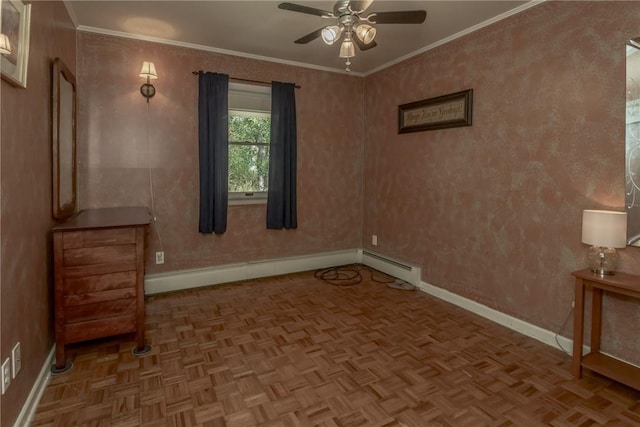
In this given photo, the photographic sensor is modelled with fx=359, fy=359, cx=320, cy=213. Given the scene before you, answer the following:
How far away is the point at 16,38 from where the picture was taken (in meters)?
1.59

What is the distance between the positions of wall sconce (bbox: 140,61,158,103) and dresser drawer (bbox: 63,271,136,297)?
1938 mm

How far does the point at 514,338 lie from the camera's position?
2701 millimetres

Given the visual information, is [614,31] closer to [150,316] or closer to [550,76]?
[550,76]

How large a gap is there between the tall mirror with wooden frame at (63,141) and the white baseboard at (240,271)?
1.11 m

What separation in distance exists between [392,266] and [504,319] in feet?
4.64

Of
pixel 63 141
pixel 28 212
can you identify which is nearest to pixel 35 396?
pixel 28 212

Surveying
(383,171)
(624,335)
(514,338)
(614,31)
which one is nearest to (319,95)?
(383,171)

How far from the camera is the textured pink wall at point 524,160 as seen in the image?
7.44ft

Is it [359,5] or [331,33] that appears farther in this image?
[331,33]

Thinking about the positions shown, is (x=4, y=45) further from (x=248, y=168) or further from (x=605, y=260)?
(x=605, y=260)

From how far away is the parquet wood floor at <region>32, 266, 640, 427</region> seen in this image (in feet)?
6.01

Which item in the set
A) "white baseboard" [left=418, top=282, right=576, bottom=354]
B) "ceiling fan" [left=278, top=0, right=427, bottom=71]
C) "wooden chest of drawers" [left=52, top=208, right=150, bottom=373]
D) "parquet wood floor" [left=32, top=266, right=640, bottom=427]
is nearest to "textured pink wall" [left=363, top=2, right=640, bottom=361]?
"white baseboard" [left=418, top=282, right=576, bottom=354]

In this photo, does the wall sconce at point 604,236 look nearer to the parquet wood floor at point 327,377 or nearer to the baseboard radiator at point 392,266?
the parquet wood floor at point 327,377

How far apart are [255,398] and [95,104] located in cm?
296
